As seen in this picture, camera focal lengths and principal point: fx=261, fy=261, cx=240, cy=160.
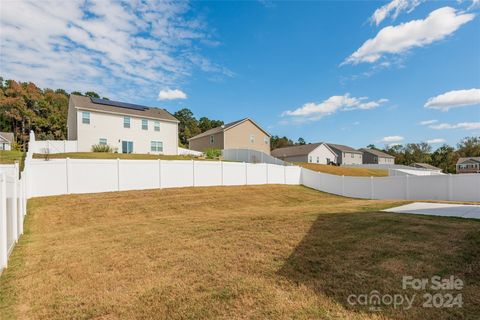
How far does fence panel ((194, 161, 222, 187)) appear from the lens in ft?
56.0

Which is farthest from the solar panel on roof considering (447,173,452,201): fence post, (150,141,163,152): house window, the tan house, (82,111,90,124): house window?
(447,173,452,201): fence post

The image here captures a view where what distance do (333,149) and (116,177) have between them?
50040 mm

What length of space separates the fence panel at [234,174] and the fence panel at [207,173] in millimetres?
506

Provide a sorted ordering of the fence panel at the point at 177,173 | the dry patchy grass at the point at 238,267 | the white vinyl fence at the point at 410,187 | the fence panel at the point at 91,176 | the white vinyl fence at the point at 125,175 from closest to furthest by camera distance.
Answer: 1. the dry patchy grass at the point at 238,267
2. the white vinyl fence at the point at 125,175
3. the fence panel at the point at 91,176
4. the white vinyl fence at the point at 410,187
5. the fence panel at the point at 177,173

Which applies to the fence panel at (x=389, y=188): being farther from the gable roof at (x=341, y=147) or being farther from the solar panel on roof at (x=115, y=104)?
the gable roof at (x=341, y=147)

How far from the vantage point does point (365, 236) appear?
5410mm

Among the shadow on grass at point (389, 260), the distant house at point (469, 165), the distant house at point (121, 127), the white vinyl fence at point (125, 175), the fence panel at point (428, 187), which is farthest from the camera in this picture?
the distant house at point (469, 165)

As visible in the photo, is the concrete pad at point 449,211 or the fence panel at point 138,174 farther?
the fence panel at point 138,174

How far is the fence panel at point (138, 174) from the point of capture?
14.0 metres

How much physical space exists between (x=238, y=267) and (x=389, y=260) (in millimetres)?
2427

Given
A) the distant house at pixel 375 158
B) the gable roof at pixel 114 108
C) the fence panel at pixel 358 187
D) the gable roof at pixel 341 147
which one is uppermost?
the gable roof at pixel 114 108

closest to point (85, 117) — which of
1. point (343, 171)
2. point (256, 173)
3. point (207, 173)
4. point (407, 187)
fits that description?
point (207, 173)

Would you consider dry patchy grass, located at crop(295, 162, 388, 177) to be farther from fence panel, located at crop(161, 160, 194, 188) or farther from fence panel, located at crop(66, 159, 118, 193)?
fence panel, located at crop(66, 159, 118, 193)

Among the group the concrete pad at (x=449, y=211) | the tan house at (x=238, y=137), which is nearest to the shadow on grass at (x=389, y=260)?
the concrete pad at (x=449, y=211)
